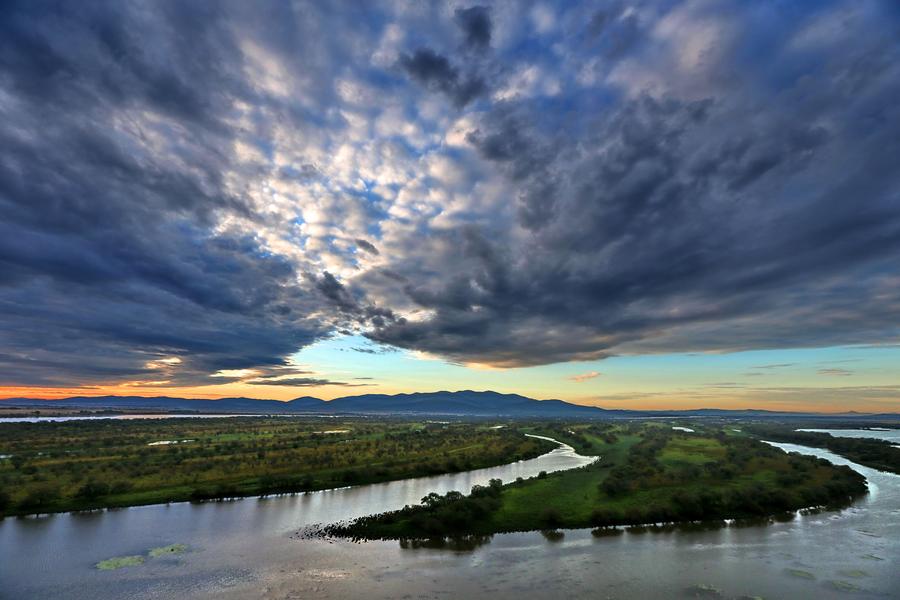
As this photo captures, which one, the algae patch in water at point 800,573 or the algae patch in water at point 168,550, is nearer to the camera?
the algae patch in water at point 800,573

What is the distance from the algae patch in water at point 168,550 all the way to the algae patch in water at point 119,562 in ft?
3.30

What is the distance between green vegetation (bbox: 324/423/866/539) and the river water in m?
3.15

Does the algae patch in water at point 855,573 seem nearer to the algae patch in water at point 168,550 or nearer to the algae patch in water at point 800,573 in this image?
the algae patch in water at point 800,573

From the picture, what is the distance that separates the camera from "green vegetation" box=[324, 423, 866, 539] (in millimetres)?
40094

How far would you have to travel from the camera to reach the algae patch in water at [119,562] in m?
30.8

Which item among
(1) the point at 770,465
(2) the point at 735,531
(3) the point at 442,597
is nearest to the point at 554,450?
Result: (1) the point at 770,465

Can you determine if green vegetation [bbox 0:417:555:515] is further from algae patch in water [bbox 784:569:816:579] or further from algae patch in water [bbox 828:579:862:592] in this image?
algae patch in water [bbox 828:579:862:592]

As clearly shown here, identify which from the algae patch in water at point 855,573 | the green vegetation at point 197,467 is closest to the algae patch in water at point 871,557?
the algae patch in water at point 855,573

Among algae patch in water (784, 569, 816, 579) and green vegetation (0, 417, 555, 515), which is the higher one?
green vegetation (0, 417, 555, 515)

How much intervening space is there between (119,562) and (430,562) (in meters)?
22.5

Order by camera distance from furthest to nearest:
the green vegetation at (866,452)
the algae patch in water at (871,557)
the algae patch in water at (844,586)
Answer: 1. the green vegetation at (866,452)
2. the algae patch in water at (871,557)
3. the algae patch in water at (844,586)

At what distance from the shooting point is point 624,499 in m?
47.2

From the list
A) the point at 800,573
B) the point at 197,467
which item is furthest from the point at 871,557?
the point at 197,467

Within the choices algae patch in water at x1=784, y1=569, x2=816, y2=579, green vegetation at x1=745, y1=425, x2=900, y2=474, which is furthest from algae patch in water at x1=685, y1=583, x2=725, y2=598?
green vegetation at x1=745, y1=425, x2=900, y2=474
